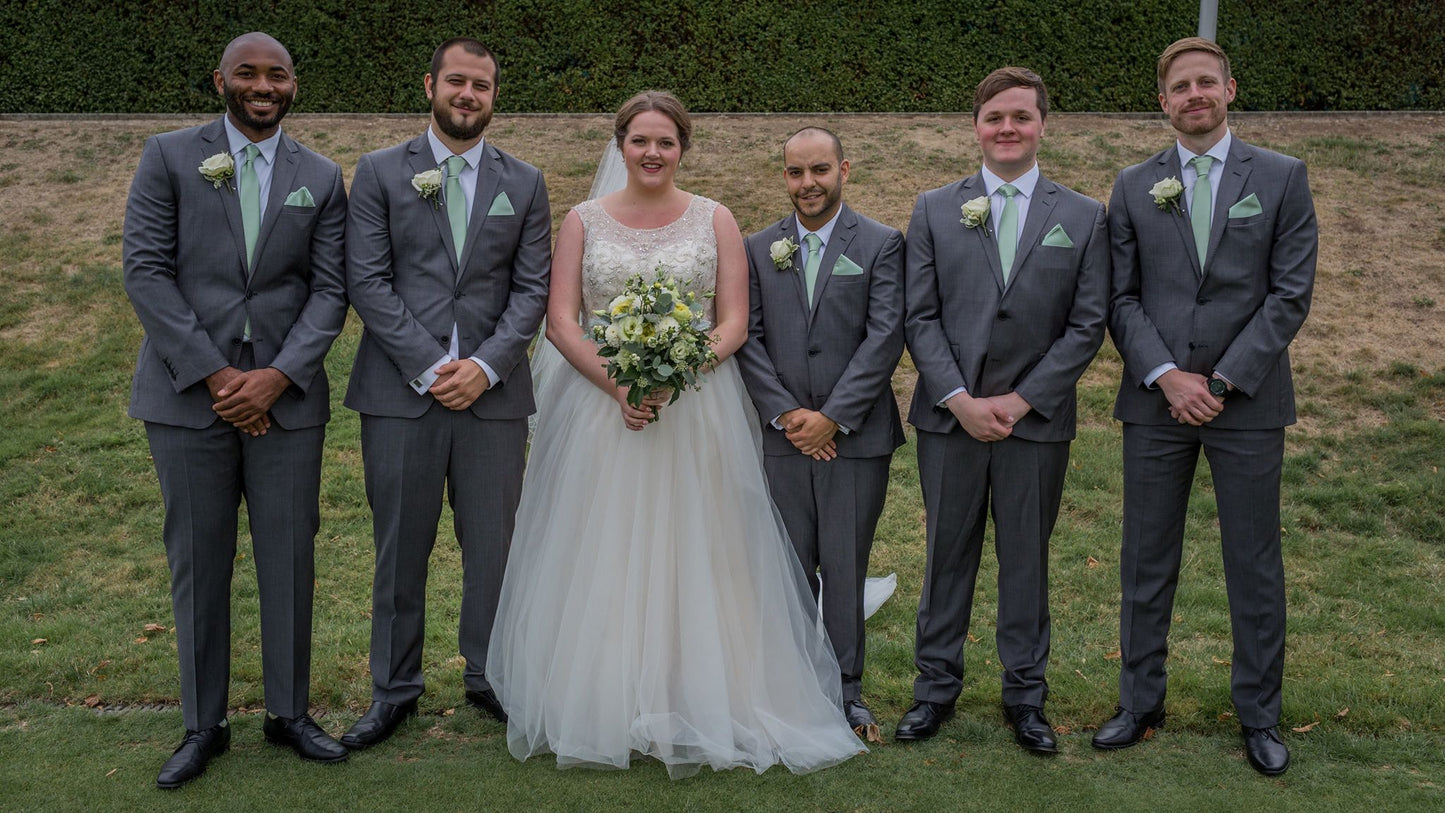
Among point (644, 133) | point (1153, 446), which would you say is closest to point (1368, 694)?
point (1153, 446)

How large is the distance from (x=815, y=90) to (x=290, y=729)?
10.7m

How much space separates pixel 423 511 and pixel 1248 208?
11.1 ft

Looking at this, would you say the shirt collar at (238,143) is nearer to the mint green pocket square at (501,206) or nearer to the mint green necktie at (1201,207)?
the mint green pocket square at (501,206)

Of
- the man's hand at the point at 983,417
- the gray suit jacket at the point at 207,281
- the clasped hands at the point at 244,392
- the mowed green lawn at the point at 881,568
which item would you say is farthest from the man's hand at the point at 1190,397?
the clasped hands at the point at 244,392

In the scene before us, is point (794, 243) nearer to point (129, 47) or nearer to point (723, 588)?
point (723, 588)

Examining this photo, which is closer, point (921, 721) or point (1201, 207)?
point (1201, 207)

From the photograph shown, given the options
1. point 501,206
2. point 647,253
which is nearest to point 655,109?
point 647,253

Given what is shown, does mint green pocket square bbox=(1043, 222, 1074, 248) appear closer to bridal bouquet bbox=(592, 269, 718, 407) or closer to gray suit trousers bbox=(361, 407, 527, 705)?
bridal bouquet bbox=(592, 269, 718, 407)

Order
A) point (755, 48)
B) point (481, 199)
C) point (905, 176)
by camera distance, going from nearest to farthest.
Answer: point (481, 199), point (905, 176), point (755, 48)

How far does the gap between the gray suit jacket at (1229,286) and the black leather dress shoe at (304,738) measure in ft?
10.9

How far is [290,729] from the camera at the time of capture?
4.62 meters

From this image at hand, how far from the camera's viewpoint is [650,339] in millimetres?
4301

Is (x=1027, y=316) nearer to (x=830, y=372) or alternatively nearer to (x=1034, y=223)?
(x=1034, y=223)

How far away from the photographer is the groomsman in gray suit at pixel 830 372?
466 centimetres
